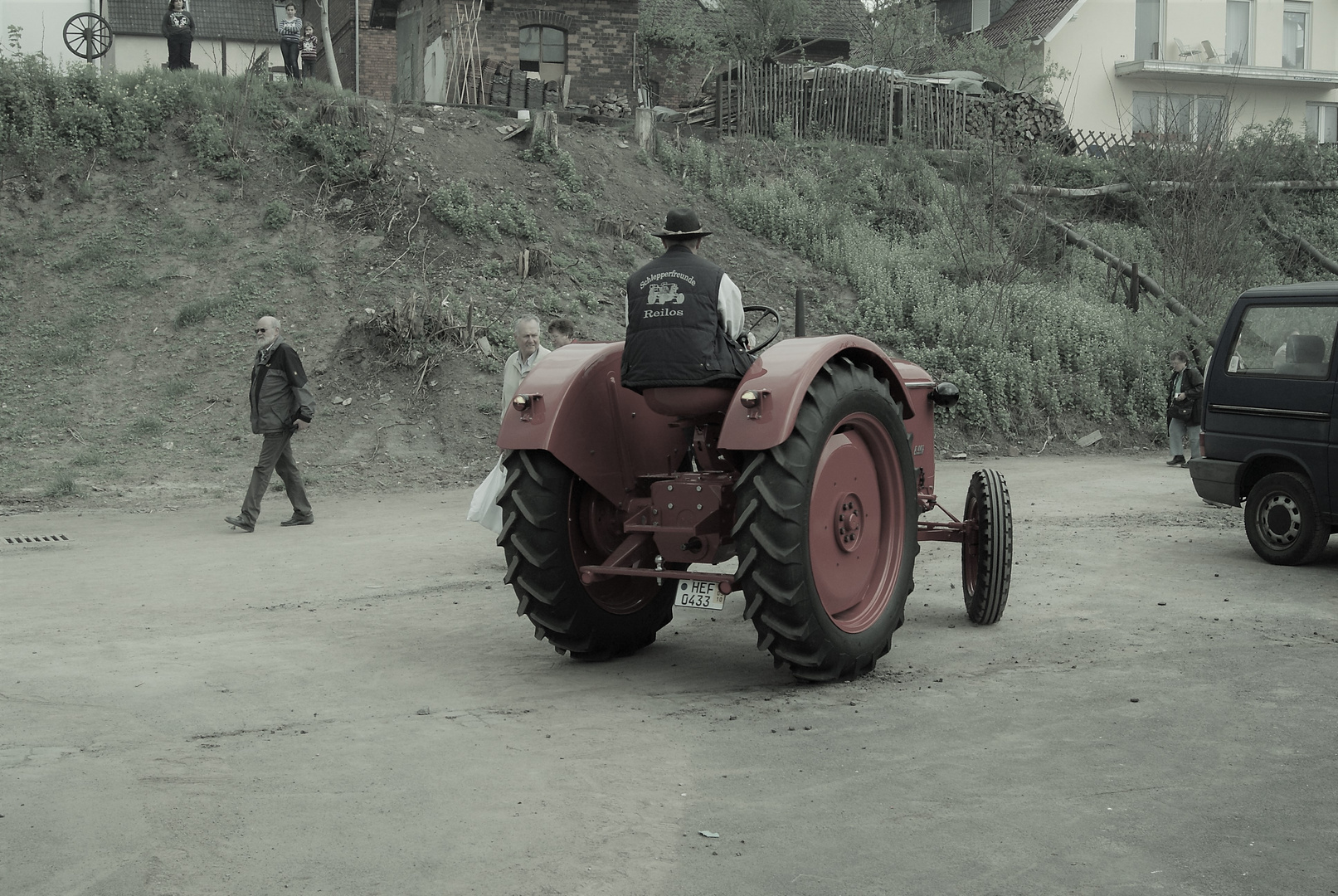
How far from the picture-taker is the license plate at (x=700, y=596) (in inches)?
243

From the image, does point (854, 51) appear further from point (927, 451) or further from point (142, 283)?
point (927, 451)

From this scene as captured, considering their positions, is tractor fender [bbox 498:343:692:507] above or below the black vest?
below

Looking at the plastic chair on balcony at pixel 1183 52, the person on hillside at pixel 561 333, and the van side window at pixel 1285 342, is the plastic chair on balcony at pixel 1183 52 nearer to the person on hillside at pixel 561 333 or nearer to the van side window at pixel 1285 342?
the van side window at pixel 1285 342

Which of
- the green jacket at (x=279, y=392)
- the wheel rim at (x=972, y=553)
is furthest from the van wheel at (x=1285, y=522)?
the green jacket at (x=279, y=392)

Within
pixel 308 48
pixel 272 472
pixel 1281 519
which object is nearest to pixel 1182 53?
pixel 308 48

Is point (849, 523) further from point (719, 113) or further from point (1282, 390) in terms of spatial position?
point (719, 113)

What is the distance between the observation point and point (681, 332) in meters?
6.15

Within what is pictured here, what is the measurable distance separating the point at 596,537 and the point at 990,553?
2392 mm

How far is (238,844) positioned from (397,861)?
555mm

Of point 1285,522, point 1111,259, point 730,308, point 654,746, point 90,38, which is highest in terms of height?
point 90,38

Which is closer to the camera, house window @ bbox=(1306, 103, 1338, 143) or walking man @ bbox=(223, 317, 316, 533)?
walking man @ bbox=(223, 317, 316, 533)

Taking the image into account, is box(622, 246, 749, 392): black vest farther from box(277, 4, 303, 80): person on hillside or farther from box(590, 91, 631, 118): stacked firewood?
box(277, 4, 303, 80): person on hillside

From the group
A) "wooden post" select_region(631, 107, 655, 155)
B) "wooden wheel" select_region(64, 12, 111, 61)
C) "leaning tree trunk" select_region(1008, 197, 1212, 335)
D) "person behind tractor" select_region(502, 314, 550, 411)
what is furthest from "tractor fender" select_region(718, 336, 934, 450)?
"wooden wheel" select_region(64, 12, 111, 61)

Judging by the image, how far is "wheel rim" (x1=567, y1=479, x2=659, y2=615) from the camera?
22.0 feet
